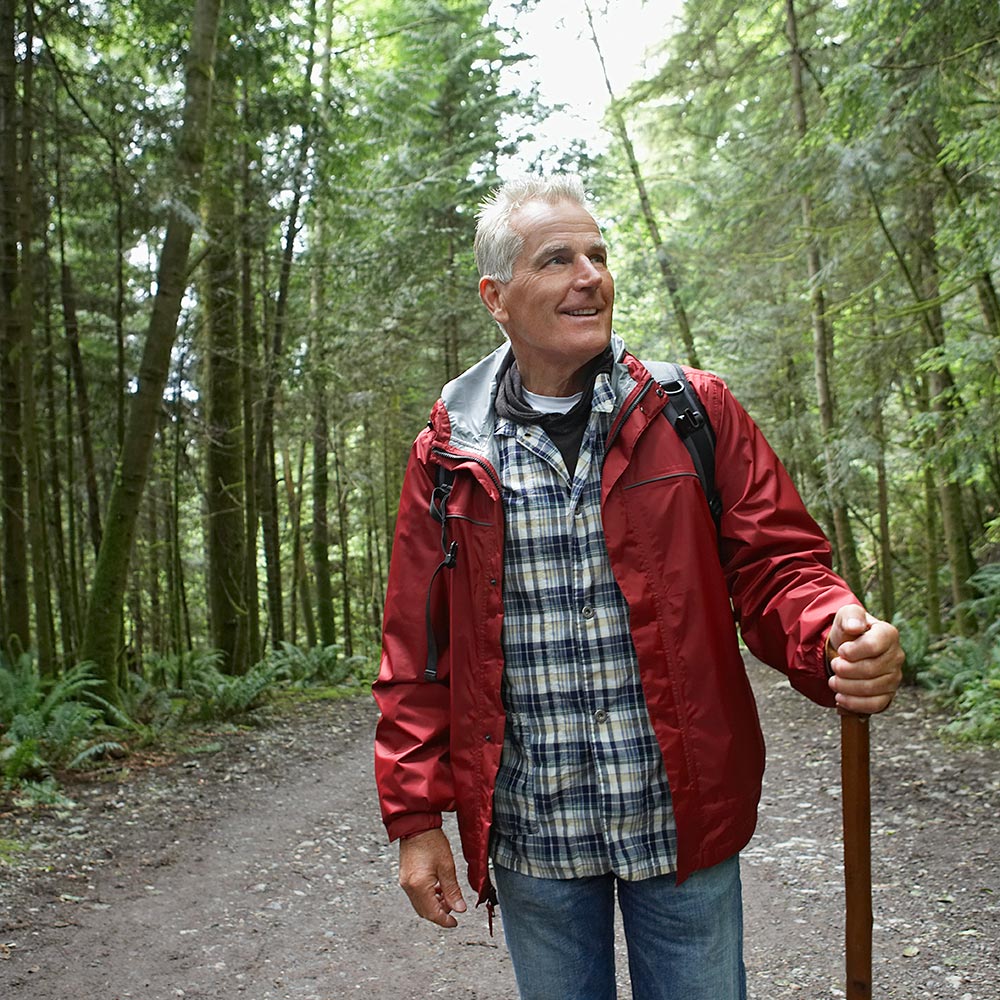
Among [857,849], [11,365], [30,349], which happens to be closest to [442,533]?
[857,849]

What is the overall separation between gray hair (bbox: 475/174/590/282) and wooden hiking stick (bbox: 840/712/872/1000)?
131 cm

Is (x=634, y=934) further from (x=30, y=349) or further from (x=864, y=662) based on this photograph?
(x=30, y=349)

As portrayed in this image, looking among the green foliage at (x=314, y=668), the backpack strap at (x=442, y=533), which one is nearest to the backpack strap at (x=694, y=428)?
the backpack strap at (x=442, y=533)

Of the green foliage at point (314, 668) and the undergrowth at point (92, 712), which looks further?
the green foliage at point (314, 668)

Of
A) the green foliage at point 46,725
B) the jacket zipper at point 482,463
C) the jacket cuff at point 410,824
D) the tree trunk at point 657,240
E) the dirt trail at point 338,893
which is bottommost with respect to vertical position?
the dirt trail at point 338,893

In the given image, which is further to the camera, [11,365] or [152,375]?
[11,365]

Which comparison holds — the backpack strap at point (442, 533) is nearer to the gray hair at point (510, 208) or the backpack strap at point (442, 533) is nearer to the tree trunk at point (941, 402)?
the gray hair at point (510, 208)

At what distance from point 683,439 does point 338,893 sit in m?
4.32

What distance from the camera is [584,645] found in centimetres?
219

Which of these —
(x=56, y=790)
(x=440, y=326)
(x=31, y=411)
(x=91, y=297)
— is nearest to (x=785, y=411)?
(x=440, y=326)

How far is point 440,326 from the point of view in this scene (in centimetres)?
1723

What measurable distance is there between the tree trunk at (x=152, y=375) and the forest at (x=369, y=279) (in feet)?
0.10

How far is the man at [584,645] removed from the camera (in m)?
2.11

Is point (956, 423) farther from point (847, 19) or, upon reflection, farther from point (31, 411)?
point (31, 411)
